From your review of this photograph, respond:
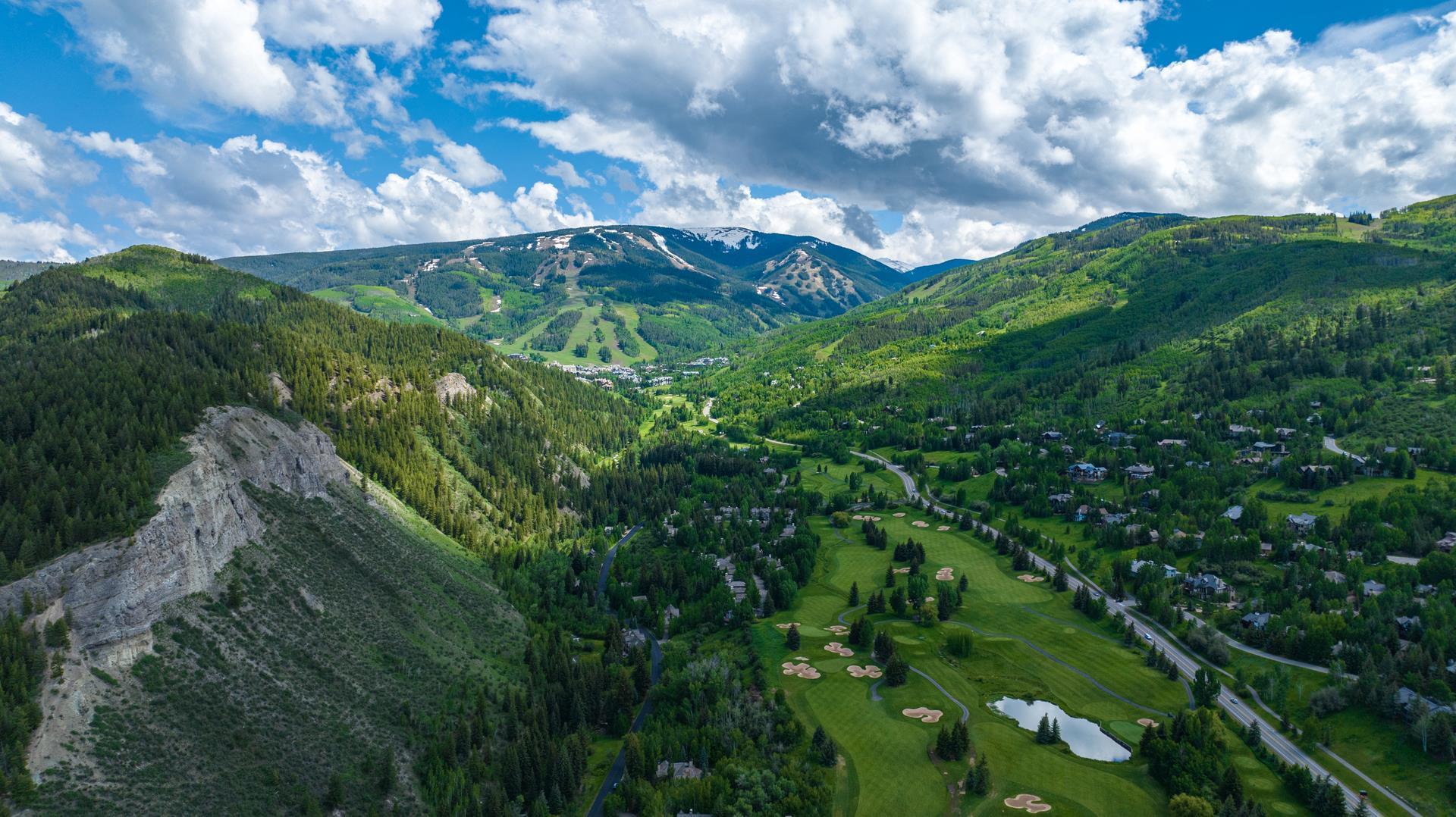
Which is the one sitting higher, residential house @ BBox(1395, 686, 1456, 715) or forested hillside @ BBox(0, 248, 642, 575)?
forested hillside @ BBox(0, 248, 642, 575)

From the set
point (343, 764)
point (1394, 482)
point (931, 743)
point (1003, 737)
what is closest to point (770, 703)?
point (931, 743)

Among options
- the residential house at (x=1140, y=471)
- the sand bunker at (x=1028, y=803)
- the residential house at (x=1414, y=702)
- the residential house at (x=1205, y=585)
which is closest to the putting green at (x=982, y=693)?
the sand bunker at (x=1028, y=803)

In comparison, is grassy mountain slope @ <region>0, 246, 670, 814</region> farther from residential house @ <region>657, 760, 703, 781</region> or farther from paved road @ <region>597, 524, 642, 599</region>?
residential house @ <region>657, 760, 703, 781</region>

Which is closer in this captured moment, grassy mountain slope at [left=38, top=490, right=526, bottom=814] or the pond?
grassy mountain slope at [left=38, top=490, right=526, bottom=814]

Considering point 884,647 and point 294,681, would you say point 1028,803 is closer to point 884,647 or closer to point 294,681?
point 884,647

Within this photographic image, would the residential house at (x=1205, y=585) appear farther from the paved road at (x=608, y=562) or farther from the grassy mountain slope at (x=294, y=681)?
the grassy mountain slope at (x=294, y=681)

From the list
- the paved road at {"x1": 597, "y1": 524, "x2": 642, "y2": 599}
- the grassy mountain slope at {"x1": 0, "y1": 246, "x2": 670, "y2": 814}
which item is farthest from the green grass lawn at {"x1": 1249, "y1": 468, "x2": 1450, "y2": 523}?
the grassy mountain slope at {"x1": 0, "y1": 246, "x2": 670, "y2": 814}
